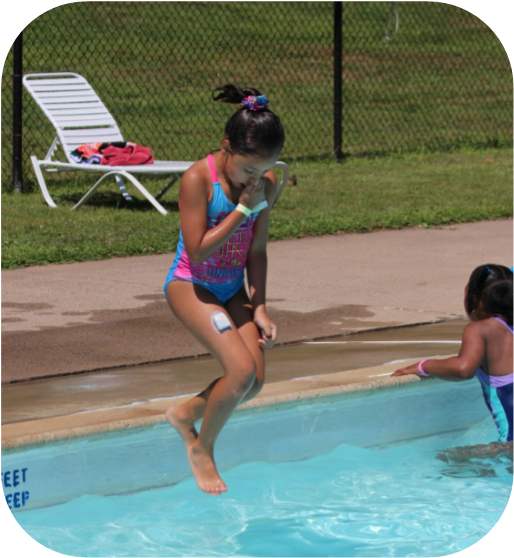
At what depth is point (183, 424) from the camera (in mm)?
3521

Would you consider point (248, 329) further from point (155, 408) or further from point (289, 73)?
point (289, 73)

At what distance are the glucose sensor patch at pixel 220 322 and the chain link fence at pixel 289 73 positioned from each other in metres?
9.82

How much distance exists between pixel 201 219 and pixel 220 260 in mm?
213

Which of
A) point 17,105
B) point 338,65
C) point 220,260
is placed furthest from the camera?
point 338,65

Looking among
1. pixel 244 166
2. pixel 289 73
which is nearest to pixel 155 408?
pixel 244 166

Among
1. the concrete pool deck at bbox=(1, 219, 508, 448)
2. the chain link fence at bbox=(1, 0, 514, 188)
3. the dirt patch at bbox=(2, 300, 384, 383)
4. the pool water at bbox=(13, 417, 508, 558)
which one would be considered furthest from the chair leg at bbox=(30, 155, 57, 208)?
the pool water at bbox=(13, 417, 508, 558)

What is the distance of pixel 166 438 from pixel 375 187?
7.59 m

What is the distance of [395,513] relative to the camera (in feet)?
12.7

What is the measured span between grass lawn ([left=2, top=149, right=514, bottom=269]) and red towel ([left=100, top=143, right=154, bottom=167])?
18.6 inches

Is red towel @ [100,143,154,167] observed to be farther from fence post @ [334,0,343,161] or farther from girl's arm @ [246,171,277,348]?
girl's arm @ [246,171,277,348]

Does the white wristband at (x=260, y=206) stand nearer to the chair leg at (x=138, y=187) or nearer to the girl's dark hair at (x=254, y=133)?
the girl's dark hair at (x=254, y=133)

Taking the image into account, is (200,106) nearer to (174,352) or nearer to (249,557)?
(174,352)

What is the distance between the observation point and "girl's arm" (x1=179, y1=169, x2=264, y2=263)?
10.2 ft

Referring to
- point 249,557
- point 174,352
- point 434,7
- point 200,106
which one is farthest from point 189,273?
point 434,7
